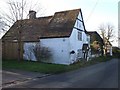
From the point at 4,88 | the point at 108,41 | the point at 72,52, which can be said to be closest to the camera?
the point at 4,88

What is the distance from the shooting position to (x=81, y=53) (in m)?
39.3

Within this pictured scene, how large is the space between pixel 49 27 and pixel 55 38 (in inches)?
128

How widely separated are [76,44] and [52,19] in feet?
18.3

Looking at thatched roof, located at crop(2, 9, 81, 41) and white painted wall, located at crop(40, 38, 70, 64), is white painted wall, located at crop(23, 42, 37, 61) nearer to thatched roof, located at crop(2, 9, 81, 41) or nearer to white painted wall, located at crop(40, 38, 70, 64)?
thatched roof, located at crop(2, 9, 81, 41)

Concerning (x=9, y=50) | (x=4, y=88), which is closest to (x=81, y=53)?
(x=9, y=50)

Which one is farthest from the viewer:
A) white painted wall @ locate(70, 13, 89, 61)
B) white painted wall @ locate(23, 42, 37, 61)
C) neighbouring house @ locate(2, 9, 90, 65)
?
white painted wall @ locate(70, 13, 89, 61)

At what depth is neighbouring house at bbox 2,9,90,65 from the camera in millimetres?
32844

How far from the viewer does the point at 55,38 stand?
33.7 meters

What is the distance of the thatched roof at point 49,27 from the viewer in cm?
3425

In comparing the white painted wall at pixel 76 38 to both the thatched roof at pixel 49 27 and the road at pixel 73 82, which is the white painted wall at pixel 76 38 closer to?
the thatched roof at pixel 49 27

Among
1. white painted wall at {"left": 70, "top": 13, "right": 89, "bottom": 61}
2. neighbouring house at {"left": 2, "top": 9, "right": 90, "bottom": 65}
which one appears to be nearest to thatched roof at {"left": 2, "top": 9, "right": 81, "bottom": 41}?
neighbouring house at {"left": 2, "top": 9, "right": 90, "bottom": 65}

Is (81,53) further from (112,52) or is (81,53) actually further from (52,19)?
(112,52)

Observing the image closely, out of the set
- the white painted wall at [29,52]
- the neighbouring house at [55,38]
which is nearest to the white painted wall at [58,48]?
the neighbouring house at [55,38]

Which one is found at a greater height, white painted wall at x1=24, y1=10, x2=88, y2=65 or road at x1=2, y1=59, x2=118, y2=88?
white painted wall at x1=24, y1=10, x2=88, y2=65
